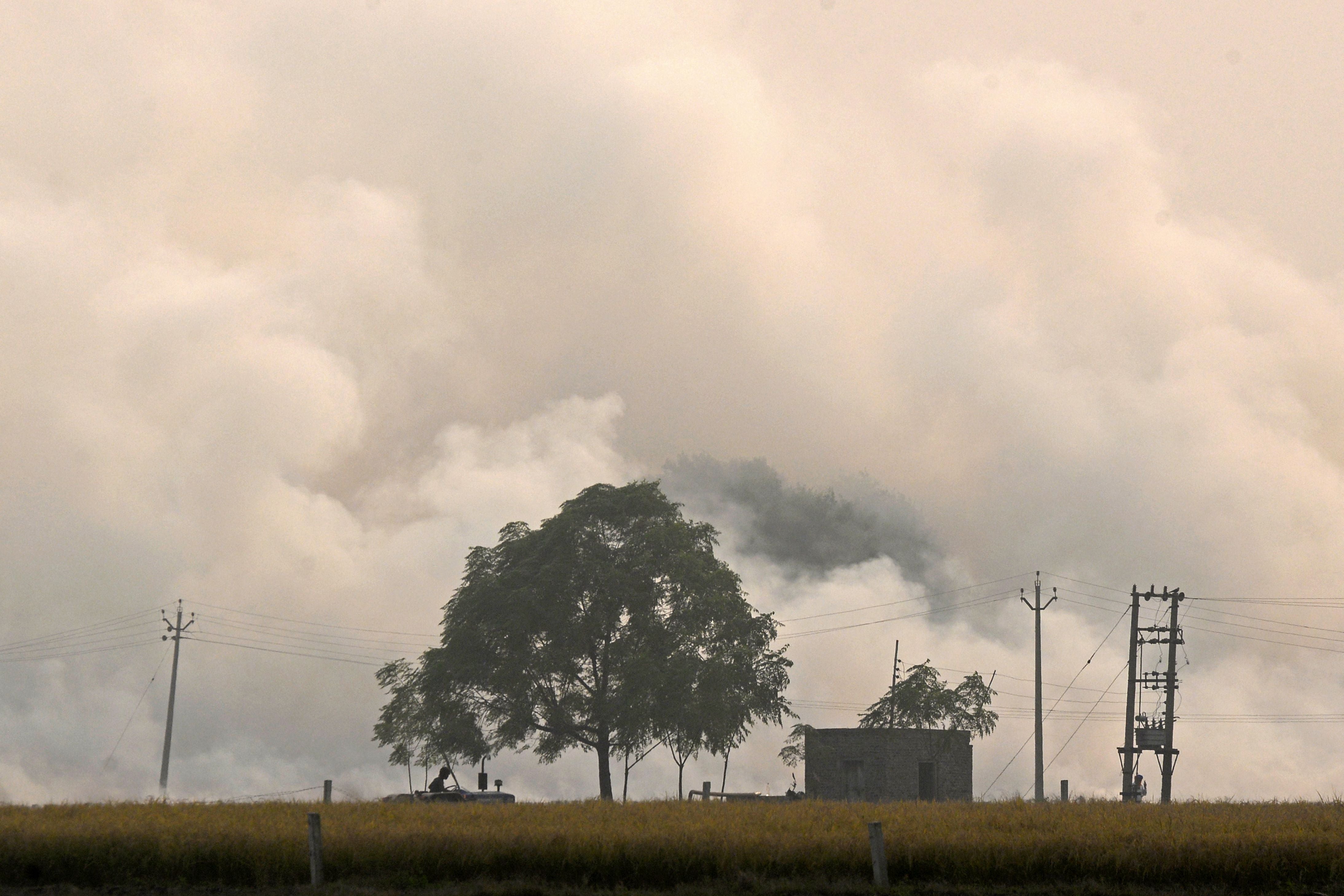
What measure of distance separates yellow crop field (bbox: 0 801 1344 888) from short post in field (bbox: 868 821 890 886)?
79 centimetres

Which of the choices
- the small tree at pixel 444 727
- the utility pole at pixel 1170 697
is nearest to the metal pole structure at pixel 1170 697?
the utility pole at pixel 1170 697

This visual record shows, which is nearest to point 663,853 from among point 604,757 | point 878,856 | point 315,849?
point 878,856

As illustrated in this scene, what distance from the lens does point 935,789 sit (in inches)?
2717

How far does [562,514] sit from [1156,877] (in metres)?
42.8

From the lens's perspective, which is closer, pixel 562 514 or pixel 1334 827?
pixel 1334 827

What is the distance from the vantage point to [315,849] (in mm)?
23672

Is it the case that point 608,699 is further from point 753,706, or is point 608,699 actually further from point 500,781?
point 500,781

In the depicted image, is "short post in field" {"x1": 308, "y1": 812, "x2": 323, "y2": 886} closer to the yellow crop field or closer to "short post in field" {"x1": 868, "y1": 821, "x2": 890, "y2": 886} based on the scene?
the yellow crop field

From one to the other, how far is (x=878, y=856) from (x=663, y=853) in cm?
399

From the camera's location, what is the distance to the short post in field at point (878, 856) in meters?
23.1

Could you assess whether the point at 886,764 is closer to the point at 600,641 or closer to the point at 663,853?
the point at 600,641

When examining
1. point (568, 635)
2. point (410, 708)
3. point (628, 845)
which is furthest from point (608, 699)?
point (628, 845)

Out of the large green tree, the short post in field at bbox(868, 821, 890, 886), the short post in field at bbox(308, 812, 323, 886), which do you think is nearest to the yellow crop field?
the short post in field at bbox(308, 812, 323, 886)

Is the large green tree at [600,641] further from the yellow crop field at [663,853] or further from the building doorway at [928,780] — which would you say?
the yellow crop field at [663,853]
